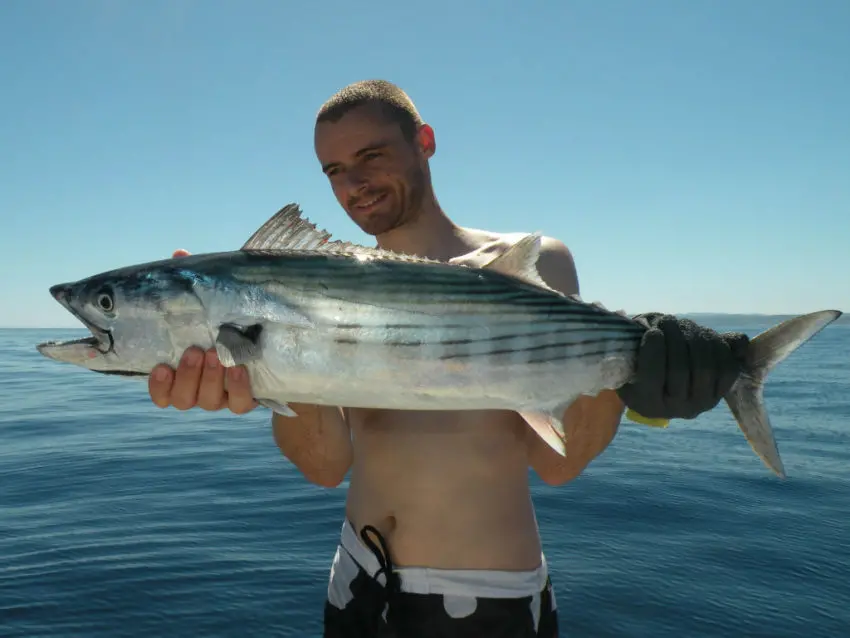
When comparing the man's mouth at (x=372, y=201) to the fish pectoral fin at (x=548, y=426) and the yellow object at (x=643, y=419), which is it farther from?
the yellow object at (x=643, y=419)

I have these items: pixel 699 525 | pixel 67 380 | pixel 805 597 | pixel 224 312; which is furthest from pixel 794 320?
pixel 67 380

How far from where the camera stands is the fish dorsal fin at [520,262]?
121 inches

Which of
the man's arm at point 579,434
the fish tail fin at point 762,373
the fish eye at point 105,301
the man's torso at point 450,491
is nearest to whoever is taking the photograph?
the fish tail fin at point 762,373

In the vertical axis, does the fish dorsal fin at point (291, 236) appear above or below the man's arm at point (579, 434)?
above

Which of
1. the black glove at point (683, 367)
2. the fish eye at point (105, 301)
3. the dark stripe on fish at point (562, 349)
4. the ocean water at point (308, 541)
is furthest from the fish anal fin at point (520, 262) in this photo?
the ocean water at point (308, 541)

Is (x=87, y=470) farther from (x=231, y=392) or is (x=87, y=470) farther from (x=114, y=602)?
(x=231, y=392)

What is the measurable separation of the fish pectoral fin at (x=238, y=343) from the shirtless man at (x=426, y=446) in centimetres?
12

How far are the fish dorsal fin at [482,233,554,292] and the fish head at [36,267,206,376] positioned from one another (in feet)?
4.75

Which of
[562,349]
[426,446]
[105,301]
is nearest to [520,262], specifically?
[562,349]

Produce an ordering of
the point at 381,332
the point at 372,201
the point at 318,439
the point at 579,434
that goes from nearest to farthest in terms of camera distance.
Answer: the point at 381,332 < the point at 579,434 < the point at 318,439 < the point at 372,201

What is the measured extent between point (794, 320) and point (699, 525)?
20.8 ft

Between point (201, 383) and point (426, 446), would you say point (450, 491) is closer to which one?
point (426, 446)

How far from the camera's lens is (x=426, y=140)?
4.32 m

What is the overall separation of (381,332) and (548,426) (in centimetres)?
90
